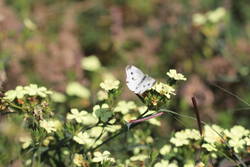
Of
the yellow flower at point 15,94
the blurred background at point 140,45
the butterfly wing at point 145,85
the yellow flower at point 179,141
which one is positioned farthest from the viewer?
the blurred background at point 140,45

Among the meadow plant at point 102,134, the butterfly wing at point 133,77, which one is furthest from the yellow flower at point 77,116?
the butterfly wing at point 133,77

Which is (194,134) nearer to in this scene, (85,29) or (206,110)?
(206,110)

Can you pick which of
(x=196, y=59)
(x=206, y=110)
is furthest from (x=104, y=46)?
(x=206, y=110)

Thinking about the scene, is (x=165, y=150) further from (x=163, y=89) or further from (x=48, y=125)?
(x=48, y=125)

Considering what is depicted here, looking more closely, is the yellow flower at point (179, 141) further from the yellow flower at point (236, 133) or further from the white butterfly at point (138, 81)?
the white butterfly at point (138, 81)

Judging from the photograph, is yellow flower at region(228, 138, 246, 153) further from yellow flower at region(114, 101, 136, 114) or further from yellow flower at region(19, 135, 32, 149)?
yellow flower at region(19, 135, 32, 149)

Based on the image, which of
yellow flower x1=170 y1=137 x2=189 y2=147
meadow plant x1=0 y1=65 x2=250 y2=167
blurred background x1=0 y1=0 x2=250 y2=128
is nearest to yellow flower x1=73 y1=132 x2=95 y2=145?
meadow plant x1=0 y1=65 x2=250 y2=167
